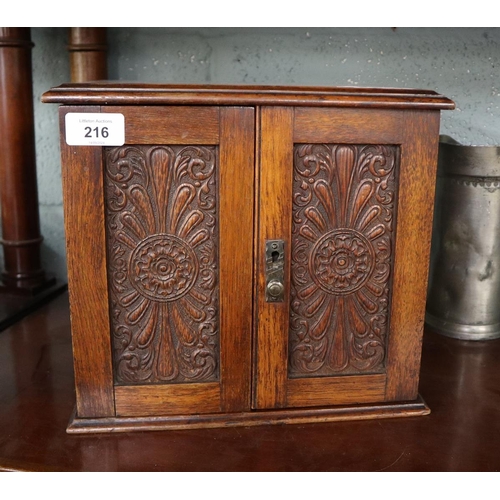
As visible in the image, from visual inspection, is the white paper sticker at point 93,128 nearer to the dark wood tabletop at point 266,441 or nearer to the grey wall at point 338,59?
the dark wood tabletop at point 266,441

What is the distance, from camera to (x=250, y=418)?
1.16 meters

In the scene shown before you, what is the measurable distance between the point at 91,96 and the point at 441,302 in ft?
3.61

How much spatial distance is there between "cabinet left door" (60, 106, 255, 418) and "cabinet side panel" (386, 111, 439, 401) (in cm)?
29

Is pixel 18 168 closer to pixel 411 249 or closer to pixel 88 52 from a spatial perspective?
pixel 88 52

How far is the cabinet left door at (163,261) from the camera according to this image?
104 cm

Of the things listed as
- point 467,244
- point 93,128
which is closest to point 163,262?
point 93,128

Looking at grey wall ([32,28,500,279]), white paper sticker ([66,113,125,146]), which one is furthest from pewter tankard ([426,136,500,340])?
white paper sticker ([66,113,125,146])

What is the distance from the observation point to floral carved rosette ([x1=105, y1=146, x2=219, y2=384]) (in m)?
1.06

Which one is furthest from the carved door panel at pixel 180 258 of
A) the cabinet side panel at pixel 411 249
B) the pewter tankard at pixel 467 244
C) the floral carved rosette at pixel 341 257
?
the pewter tankard at pixel 467 244

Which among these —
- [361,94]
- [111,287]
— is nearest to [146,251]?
[111,287]

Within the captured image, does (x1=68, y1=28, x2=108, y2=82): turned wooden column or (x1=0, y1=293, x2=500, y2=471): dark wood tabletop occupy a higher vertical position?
(x1=68, y1=28, x2=108, y2=82): turned wooden column

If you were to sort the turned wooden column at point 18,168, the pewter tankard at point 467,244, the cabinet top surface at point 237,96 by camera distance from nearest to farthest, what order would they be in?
the cabinet top surface at point 237,96
the pewter tankard at point 467,244
the turned wooden column at point 18,168

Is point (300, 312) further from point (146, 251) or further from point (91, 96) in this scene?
point (91, 96)

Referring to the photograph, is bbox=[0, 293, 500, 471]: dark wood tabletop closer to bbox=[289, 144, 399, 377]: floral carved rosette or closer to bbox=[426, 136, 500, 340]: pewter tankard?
bbox=[289, 144, 399, 377]: floral carved rosette
